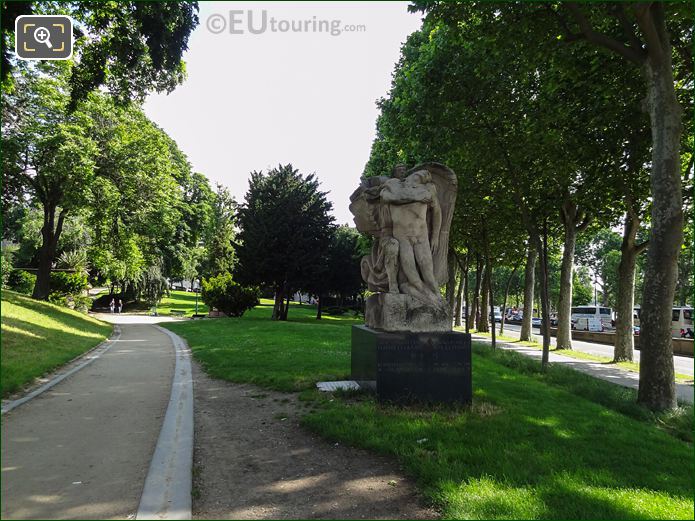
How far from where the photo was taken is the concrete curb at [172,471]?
3367mm

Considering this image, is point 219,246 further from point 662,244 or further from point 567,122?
point 662,244

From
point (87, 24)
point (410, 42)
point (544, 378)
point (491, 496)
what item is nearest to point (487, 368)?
point (544, 378)

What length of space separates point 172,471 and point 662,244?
8546mm

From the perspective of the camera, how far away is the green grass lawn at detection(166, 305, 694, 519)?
3.73 metres

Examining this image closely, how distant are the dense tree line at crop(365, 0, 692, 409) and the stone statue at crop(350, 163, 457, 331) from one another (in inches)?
150

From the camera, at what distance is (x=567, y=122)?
13281 mm

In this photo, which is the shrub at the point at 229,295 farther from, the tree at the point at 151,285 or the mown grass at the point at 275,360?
the mown grass at the point at 275,360

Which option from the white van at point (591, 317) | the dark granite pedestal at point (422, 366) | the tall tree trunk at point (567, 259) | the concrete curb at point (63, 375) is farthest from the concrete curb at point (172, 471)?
the white van at point (591, 317)

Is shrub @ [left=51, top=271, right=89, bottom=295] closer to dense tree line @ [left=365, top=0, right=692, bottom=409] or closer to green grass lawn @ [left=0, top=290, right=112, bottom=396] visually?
green grass lawn @ [left=0, top=290, right=112, bottom=396]

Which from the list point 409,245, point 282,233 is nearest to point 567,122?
point 409,245

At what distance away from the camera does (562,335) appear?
799 inches

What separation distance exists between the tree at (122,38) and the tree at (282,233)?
19.1m

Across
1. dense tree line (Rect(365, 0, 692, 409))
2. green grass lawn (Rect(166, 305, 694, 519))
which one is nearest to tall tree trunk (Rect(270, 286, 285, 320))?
dense tree line (Rect(365, 0, 692, 409))

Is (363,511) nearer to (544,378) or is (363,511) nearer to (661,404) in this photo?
(661,404)
